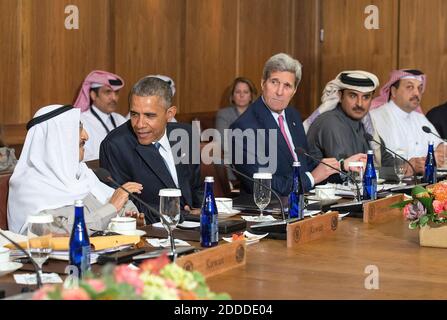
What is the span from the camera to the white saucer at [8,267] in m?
2.71

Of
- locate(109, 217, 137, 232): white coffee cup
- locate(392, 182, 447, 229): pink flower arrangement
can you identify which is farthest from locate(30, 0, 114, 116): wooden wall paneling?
locate(392, 182, 447, 229): pink flower arrangement

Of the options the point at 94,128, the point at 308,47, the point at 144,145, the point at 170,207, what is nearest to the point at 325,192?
the point at 144,145

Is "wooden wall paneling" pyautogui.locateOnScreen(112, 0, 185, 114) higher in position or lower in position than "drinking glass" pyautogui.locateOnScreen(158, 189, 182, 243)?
higher

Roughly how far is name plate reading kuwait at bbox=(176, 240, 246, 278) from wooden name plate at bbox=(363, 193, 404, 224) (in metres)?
1.16

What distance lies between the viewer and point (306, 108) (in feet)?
32.8

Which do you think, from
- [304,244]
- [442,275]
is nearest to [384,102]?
[304,244]

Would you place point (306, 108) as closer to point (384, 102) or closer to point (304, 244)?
point (384, 102)

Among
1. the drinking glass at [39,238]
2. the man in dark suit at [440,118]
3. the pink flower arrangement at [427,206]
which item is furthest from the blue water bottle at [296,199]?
the man in dark suit at [440,118]

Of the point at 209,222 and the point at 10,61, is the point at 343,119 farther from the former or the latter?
the point at 209,222

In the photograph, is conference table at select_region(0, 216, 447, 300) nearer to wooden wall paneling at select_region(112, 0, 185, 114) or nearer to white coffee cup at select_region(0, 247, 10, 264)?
white coffee cup at select_region(0, 247, 10, 264)

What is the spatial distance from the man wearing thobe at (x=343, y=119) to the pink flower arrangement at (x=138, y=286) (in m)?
4.13

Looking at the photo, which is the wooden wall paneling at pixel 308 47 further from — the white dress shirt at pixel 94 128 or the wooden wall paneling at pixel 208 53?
the white dress shirt at pixel 94 128

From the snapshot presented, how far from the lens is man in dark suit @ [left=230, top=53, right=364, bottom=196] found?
200 inches

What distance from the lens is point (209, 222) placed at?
318 centimetres
